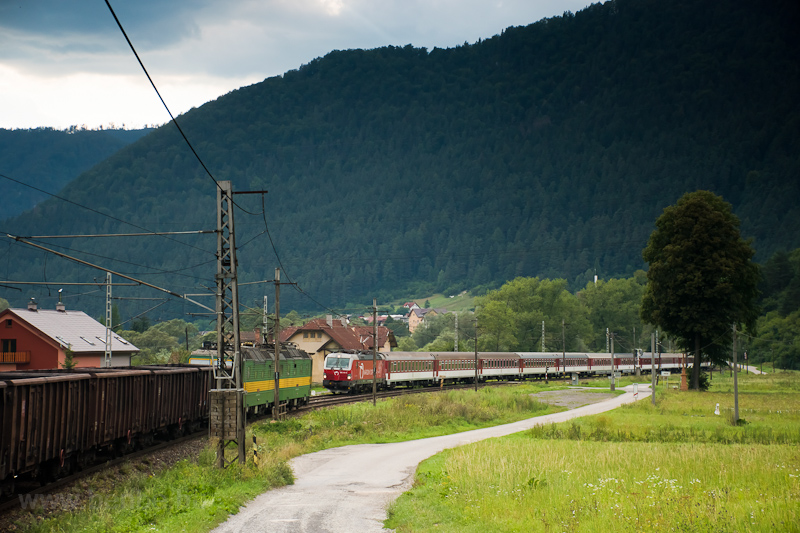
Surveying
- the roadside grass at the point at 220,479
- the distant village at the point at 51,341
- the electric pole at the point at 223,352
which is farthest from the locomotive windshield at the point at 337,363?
the electric pole at the point at 223,352

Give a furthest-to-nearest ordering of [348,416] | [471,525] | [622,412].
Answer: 1. [622,412]
2. [348,416]
3. [471,525]

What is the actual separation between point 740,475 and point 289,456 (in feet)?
52.5

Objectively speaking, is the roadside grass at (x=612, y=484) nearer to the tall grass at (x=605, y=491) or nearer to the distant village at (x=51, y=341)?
the tall grass at (x=605, y=491)

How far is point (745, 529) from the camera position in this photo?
1527 centimetres

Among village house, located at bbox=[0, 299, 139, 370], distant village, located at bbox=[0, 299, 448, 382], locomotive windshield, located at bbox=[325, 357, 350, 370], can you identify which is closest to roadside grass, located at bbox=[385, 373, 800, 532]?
locomotive windshield, located at bbox=[325, 357, 350, 370]

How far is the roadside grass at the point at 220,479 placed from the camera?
16.8 metres

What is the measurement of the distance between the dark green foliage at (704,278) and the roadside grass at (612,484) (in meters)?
27.1

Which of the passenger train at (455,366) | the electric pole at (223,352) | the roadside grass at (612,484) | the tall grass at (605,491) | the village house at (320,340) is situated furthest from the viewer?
the village house at (320,340)

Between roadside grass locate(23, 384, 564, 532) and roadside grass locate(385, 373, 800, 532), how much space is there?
4.59m

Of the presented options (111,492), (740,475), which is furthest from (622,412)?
(111,492)

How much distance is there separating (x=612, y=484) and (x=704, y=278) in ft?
154

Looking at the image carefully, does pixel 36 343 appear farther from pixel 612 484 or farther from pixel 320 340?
pixel 612 484

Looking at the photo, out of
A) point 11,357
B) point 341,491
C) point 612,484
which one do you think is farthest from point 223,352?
point 11,357

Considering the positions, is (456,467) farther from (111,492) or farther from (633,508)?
(111,492)
